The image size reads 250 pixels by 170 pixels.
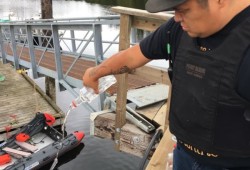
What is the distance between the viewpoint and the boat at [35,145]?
9.76m

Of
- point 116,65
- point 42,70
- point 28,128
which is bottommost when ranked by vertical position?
point 28,128

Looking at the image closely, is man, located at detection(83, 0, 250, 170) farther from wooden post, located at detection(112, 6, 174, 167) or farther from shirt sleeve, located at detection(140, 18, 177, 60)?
wooden post, located at detection(112, 6, 174, 167)

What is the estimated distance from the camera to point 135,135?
469cm

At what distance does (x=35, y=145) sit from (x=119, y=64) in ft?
29.5

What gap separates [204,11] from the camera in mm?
1637

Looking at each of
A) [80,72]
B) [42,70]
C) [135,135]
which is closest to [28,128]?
[42,70]

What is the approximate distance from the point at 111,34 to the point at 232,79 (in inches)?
1101

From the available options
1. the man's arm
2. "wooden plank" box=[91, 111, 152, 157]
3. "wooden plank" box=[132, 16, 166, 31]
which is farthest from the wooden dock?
the man's arm

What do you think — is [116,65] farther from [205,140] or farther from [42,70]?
Answer: [42,70]

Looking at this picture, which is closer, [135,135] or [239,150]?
[239,150]

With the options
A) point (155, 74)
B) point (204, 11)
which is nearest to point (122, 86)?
point (155, 74)

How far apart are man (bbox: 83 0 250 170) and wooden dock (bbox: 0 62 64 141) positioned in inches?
390

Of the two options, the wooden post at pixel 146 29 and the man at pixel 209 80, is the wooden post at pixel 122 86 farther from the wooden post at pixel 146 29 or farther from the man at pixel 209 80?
the man at pixel 209 80

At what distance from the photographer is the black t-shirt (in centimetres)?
167
